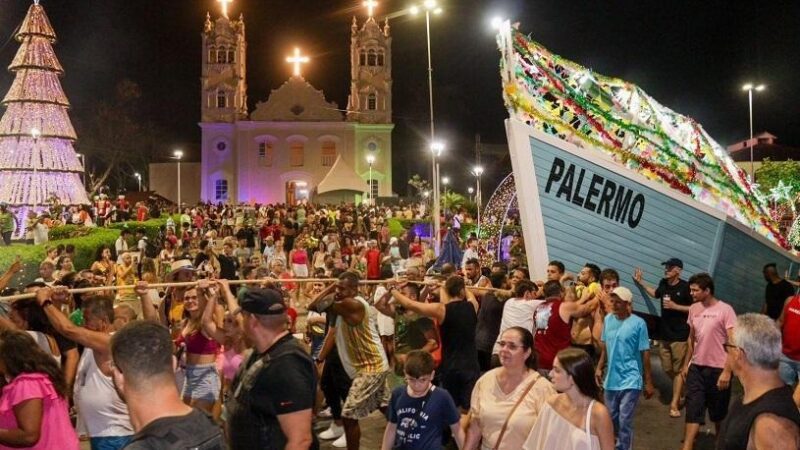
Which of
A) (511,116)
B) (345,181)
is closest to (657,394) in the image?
(511,116)

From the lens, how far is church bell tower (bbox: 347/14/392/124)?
2085 inches

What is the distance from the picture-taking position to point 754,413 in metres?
3.47

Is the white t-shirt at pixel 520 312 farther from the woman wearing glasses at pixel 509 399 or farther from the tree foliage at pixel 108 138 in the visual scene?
the tree foliage at pixel 108 138

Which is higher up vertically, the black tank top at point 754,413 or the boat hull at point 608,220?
the boat hull at point 608,220

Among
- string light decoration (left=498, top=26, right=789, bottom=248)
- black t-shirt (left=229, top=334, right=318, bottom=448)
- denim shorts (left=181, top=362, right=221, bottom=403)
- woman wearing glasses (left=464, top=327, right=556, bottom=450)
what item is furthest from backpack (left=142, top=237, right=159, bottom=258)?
black t-shirt (left=229, top=334, right=318, bottom=448)

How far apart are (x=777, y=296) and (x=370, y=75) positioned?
44394 millimetres

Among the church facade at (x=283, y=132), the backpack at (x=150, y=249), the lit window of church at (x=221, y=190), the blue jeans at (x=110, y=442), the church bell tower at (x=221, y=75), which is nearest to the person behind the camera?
the blue jeans at (x=110, y=442)

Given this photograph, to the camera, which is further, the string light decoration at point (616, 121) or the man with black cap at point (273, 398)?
the string light decoration at point (616, 121)

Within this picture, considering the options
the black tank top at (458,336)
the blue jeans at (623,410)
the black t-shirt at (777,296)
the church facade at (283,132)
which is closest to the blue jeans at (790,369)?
the blue jeans at (623,410)

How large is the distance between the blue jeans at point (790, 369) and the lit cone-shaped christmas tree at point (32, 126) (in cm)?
2436

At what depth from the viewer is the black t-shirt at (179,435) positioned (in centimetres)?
268

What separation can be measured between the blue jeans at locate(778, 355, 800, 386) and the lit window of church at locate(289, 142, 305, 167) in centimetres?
4654

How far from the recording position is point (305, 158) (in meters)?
52.7

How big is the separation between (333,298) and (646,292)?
645 centimetres
